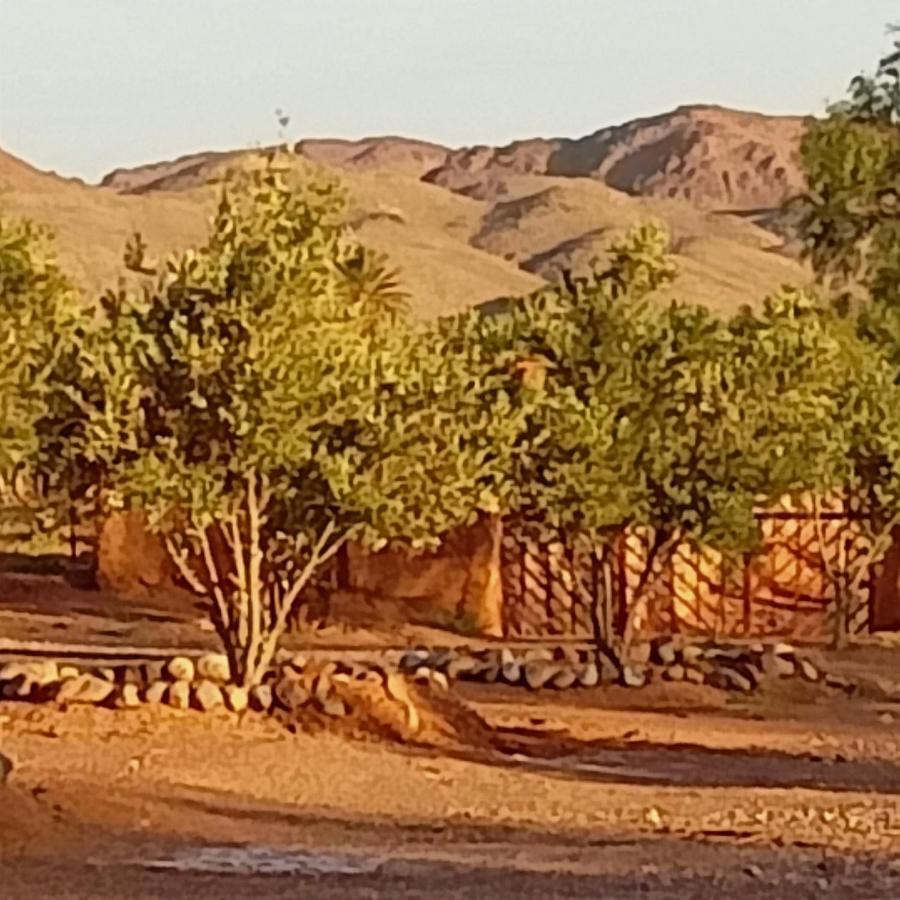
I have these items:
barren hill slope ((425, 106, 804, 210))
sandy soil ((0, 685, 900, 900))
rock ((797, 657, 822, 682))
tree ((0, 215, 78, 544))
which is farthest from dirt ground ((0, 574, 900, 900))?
barren hill slope ((425, 106, 804, 210))

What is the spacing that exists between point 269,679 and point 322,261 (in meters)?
4.41

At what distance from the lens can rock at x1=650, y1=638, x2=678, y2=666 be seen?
2870 cm

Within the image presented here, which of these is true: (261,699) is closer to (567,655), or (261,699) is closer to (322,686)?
(322,686)

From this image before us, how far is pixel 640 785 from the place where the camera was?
2003 centimetres

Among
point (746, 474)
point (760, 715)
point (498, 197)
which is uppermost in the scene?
point (498, 197)

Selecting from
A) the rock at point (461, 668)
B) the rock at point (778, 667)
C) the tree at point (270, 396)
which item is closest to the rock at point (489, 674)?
the rock at point (461, 668)

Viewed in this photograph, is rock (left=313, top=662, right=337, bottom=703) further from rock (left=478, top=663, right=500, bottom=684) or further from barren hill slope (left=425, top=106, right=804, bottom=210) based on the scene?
barren hill slope (left=425, top=106, right=804, bottom=210)

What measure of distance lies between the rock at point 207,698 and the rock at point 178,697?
0.07 meters

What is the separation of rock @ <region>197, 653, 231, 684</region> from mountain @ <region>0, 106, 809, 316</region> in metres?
33.9

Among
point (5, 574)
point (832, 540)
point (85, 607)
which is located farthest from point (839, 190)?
point (5, 574)

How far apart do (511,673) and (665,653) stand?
2265 millimetres

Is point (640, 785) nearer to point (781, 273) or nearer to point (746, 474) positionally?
point (746, 474)

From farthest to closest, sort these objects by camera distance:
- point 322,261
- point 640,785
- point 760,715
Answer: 1. point 760,715
2. point 322,261
3. point 640,785

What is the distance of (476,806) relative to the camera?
1825cm
